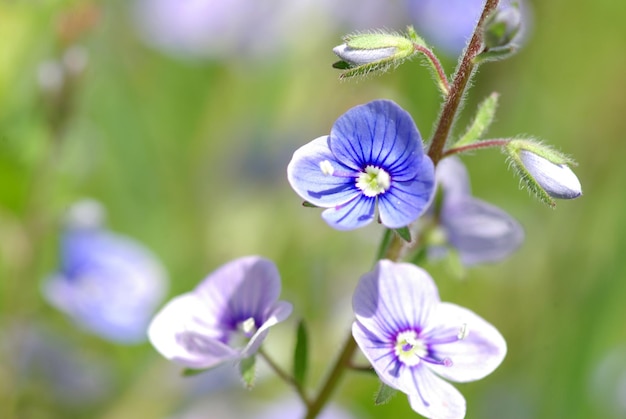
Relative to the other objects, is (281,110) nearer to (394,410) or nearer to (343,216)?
(394,410)

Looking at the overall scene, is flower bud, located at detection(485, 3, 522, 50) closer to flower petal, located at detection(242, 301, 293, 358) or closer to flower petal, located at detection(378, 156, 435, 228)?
flower petal, located at detection(378, 156, 435, 228)

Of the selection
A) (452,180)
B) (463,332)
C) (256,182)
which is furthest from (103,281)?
(463,332)

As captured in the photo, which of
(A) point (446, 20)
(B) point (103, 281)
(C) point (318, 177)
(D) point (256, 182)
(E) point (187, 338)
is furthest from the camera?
(D) point (256, 182)

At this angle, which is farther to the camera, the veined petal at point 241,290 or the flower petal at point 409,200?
the veined petal at point 241,290

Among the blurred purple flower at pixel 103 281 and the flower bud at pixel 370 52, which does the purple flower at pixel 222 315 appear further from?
the blurred purple flower at pixel 103 281

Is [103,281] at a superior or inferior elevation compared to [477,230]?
inferior

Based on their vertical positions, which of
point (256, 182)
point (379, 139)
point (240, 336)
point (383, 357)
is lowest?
point (256, 182)

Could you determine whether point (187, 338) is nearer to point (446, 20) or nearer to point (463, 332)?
point (463, 332)

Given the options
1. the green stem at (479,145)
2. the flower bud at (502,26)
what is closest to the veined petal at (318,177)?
the green stem at (479,145)
